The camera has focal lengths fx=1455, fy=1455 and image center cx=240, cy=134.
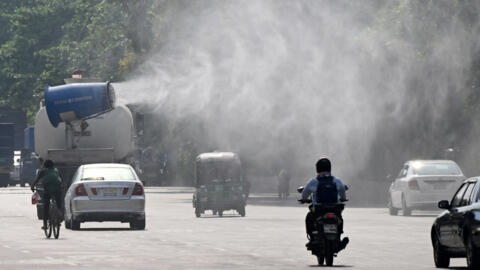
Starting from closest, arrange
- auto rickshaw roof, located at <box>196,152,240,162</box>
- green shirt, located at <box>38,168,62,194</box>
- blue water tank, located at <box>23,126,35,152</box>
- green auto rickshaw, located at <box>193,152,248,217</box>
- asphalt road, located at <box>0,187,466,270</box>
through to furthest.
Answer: asphalt road, located at <box>0,187,466,270</box>
green shirt, located at <box>38,168,62,194</box>
green auto rickshaw, located at <box>193,152,248,217</box>
auto rickshaw roof, located at <box>196,152,240,162</box>
blue water tank, located at <box>23,126,35,152</box>

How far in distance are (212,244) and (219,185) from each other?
16665mm

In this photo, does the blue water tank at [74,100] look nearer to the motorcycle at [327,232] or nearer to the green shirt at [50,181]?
the green shirt at [50,181]

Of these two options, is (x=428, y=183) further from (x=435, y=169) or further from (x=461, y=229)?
(x=461, y=229)

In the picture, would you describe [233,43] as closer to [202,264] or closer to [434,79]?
[434,79]

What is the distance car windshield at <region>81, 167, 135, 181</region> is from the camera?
111ft

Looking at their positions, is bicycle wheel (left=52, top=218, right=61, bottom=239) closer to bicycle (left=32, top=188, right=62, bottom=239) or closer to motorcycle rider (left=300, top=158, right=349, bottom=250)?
bicycle (left=32, top=188, right=62, bottom=239)

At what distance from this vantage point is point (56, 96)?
41.3 m

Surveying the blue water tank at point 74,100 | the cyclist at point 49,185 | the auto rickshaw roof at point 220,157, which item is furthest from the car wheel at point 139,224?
the auto rickshaw roof at point 220,157

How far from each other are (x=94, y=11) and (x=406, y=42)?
58.7m

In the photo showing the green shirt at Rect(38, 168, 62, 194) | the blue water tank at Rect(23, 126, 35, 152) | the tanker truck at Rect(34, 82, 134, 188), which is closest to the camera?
the green shirt at Rect(38, 168, 62, 194)

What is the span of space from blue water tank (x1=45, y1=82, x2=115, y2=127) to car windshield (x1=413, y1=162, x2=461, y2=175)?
30.0ft

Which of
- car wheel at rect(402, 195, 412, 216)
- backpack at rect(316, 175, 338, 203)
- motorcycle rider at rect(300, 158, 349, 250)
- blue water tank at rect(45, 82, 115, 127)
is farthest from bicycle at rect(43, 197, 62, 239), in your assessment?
car wheel at rect(402, 195, 412, 216)

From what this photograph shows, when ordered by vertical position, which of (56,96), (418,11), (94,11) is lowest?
(56,96)

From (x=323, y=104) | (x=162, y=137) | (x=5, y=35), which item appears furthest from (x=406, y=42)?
(x=5, y=35)
